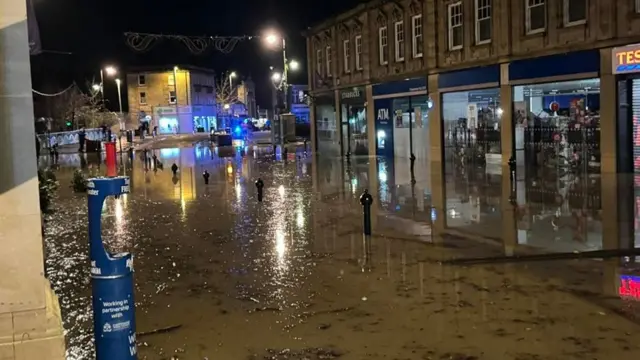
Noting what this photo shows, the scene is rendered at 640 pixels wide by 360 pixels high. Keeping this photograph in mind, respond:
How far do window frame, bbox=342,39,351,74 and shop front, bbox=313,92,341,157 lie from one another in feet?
7.65

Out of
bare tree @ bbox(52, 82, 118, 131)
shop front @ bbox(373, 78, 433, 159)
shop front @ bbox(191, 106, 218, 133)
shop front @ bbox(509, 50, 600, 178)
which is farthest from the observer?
shop front @ bbox(191, 106, 218, 133)

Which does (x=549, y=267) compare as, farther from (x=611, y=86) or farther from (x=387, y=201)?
(x=611, y=86)

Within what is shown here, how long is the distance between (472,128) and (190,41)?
1325 centimetres

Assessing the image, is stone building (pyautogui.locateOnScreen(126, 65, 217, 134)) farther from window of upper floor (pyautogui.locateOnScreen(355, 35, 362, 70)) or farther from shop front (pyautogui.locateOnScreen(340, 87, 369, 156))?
window of upper floor (pyautogui.locateOnScreen(355, 35, 362, 70))

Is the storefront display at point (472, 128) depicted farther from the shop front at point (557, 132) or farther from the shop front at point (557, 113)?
the shop front at point (557, 132)

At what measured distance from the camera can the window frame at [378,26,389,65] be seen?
31917 millimetres

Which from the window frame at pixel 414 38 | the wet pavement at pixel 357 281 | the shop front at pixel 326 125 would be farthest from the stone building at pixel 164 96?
the wet pavement at pixel 357 281

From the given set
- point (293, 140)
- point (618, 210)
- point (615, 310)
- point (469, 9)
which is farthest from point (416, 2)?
point (293, 140)

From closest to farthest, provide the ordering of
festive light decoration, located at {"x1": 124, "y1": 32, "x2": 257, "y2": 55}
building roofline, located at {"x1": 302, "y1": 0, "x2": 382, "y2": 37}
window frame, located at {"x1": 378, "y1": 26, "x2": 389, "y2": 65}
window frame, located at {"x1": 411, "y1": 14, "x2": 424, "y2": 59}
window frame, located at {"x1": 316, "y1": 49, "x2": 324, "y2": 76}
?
1. window frame, located at {"x1": 411, "y1": 14, "x2": 424, "y2": 59}
2. festive light decoration, located at {"x1": 124, "y1": 32, "x2": 257, "y2": 55}
3. window frame, located at {"x1": 378, "y1": 26, "x2": 389, "y2": 65}
4. building roofline, located at {"x1": 302, "y1": 0, "x2": 382, "y2": 37}
5. window frame, located at {"x1": 316, "y1": 49, "x2": 324, "y2": 76}

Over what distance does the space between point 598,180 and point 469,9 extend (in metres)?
9.51

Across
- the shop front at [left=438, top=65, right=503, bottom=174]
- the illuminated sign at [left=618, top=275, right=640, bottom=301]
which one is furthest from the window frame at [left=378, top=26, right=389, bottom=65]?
the illuminated sign at [left=618, top=275, right=640, bottom=301]

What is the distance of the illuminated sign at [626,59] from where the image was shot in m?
18.5

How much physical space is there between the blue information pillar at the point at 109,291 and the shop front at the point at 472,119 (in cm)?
2076

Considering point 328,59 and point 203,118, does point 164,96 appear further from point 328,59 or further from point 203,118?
point 328,59
